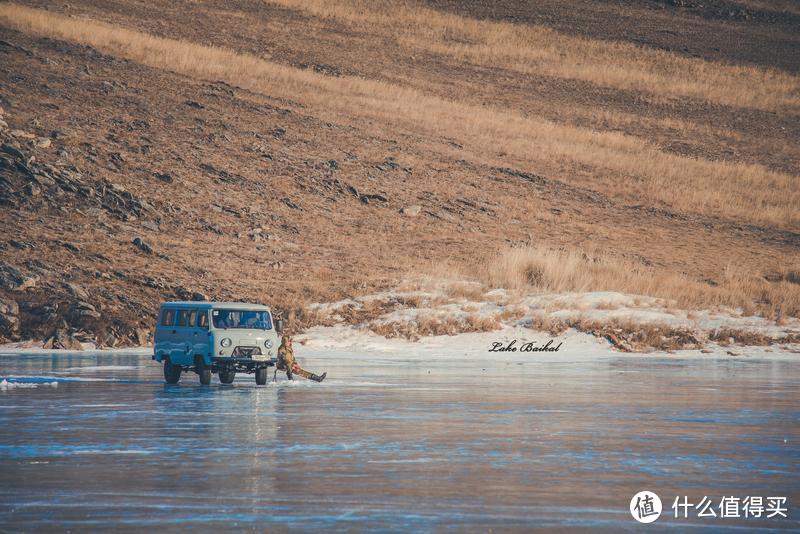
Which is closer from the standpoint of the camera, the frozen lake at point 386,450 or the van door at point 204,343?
the frozen lake at point 386,450

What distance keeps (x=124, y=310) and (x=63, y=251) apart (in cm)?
625

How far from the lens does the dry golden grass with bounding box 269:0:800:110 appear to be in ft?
301

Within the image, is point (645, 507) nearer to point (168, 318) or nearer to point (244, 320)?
point (244, 320)

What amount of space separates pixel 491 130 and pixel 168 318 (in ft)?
161

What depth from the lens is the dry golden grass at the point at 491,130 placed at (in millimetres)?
69438

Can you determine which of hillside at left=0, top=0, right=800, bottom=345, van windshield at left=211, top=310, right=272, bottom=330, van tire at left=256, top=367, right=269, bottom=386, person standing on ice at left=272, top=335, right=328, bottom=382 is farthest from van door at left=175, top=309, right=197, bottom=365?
hillside at left=0, top=0, right=800, bottom=345

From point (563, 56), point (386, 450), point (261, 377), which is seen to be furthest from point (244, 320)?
point (563, 56)

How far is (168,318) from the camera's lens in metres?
28.5

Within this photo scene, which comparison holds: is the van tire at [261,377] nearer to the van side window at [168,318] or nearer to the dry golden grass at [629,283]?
the van side window at [168,318]

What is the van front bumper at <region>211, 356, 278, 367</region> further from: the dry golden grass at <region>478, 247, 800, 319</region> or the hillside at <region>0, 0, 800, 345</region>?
the dry golden grass at <region>478, 247, 800, 319</region>

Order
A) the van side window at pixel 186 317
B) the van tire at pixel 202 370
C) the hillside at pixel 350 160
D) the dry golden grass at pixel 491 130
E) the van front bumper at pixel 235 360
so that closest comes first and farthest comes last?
the van front bumper at pixel 235 360 → the van tire at pixel 202 370 → the van side window at pixel 186 317 → the hillside at pixel 350 160 → the dry golden grass at pixel 491 130

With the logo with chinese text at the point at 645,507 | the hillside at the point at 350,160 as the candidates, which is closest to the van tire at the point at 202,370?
the hillside at the point at 350,160

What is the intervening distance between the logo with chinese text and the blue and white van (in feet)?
50.0

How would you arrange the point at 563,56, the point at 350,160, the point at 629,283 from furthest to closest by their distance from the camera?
the point at 563,56
the point at 350,160
the point at 629,283
